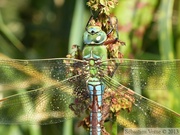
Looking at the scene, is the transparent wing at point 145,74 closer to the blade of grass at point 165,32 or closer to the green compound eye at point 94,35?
the green compound eye at point 94,35

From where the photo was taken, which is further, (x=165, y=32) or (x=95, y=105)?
(x=165, y=32)

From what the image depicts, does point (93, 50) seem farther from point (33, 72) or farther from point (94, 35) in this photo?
point (33, 72)

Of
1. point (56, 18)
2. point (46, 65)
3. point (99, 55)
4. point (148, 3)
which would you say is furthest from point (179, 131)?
point (56, 18)

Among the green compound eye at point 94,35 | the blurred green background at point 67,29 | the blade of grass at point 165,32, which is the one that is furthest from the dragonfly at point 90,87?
the blade of grass at point 165,32

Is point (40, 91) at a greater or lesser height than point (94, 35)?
lesser

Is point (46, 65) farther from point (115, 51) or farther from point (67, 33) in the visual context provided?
point (67, 33)

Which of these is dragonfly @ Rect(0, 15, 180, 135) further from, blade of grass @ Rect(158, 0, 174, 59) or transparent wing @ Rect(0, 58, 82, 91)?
blade of grass @ Rect(158, 0, 174, 59)

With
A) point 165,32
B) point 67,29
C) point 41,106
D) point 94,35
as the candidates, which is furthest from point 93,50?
point 67,29
